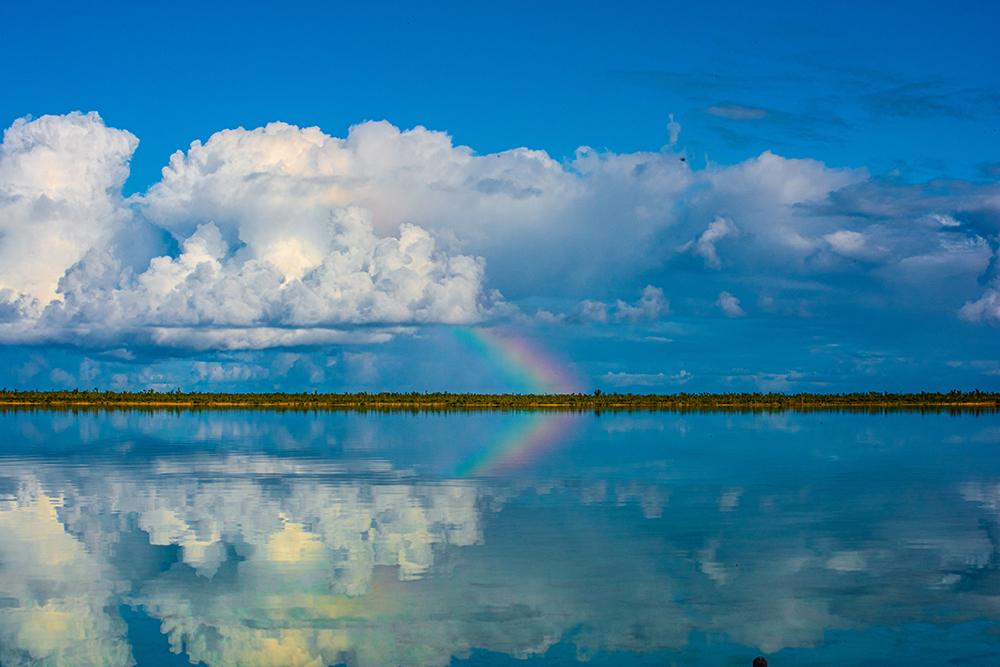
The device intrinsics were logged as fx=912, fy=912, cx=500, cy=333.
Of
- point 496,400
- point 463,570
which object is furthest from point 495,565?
point 496,400

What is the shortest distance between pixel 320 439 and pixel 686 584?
48.7 m

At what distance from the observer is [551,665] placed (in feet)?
47.9

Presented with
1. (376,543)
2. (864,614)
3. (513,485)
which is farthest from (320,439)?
(864,614)

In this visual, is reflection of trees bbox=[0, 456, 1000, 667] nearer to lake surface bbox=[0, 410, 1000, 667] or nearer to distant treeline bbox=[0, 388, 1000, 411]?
lake surface bbox=[0, 410, 1000, 667]

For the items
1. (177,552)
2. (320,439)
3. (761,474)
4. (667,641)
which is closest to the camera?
(667,641)

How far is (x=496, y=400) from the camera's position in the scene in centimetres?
17788

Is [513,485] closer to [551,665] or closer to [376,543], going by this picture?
[376,543]

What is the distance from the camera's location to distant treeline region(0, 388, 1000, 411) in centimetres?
15988

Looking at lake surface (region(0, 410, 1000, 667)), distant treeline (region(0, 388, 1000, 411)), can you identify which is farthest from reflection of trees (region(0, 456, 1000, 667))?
distant treeline (region(0, 388, 1000, 411))

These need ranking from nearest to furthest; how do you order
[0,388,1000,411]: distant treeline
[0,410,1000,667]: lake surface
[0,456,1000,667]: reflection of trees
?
[0,410,1000,667]: lake surface < [0,456,1000,667]: reflection of trees < [0,388,1000,411]: distant treeline

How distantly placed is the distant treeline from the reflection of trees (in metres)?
123

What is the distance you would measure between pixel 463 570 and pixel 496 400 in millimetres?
157739

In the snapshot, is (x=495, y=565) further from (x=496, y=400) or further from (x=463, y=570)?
(x=496, y=400)

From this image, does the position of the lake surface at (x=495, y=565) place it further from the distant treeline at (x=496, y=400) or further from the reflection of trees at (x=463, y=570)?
the distant treeline at (x=496, y=400)
